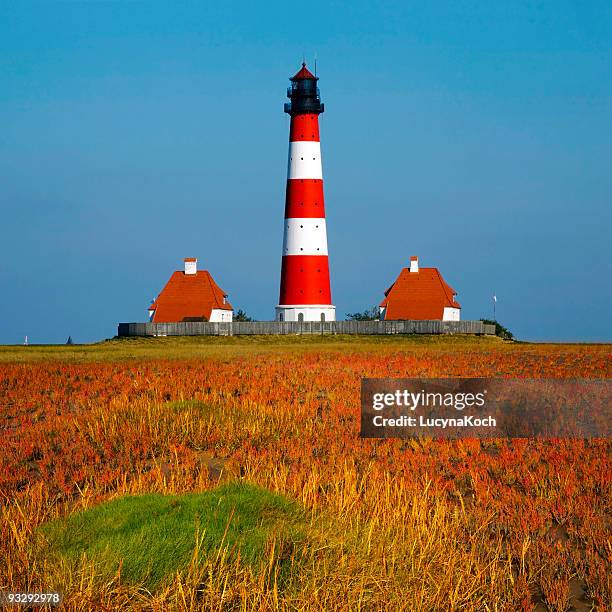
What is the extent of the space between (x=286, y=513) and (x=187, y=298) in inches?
2752

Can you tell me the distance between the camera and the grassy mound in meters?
8.65

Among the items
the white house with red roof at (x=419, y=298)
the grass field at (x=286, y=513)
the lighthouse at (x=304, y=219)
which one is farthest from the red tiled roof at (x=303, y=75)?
the grass field at (x=286, y=513)

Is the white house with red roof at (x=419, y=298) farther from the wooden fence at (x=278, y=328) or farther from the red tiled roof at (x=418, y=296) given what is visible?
the wooden fence at (x=278, y=328)

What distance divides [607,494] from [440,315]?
214ft

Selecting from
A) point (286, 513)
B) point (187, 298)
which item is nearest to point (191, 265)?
point (187, 298)

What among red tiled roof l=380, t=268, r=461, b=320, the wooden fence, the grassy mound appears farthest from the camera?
red tiled roof l=380, t=268, r=461, b=320

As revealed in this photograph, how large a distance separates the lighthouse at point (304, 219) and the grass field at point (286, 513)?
142 ft

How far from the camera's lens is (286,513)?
403 inches

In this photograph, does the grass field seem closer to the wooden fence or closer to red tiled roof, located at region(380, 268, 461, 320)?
the wooden fence

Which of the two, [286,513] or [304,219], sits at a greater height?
[304,219]

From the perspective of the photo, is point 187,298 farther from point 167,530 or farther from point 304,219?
point 167,530

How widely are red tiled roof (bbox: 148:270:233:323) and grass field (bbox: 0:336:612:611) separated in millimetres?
57991

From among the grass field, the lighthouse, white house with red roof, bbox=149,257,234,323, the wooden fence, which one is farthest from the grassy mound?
white house with red roof, bbox=149,257,234,323

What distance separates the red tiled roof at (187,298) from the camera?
78.0 metres
